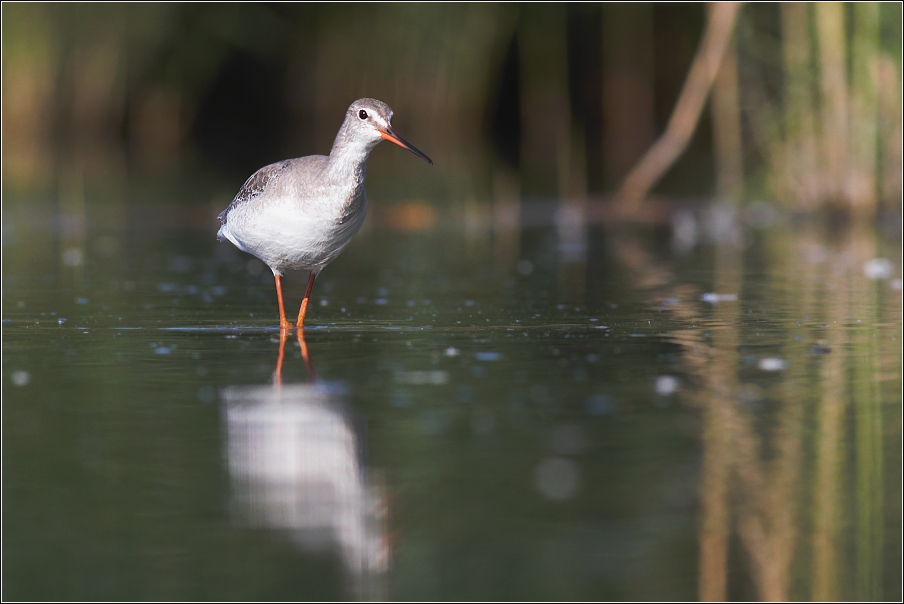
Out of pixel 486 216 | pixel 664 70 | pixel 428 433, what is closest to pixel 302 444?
pixel 428 433

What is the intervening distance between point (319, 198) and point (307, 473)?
3063mm

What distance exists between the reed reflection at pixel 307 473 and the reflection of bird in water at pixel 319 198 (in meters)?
1.73

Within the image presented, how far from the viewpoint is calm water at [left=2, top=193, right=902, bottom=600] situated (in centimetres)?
363

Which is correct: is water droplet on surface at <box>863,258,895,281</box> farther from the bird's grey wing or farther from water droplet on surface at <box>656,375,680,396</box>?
the bird's grey wing

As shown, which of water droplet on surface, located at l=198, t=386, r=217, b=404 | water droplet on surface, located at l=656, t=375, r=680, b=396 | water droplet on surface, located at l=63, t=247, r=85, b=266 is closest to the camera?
water droplet on surface, located at l=198, t=386, r=217, b=404

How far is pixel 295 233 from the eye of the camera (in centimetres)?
746

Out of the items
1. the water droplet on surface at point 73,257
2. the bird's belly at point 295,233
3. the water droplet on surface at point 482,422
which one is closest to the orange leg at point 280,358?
the bird's belly at point 295,233

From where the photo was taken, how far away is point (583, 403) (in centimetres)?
546

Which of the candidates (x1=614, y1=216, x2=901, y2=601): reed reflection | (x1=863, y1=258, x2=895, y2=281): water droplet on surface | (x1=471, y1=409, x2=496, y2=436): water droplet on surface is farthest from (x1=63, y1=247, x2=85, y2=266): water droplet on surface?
(x1=471, y1=409, x2=496, y2=436): water droplet on surface

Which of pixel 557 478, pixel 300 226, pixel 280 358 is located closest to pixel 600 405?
pixel 557 478

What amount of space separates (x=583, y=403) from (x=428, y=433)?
29.3 inches

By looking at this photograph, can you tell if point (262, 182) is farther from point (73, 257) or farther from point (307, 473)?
point (73, 257)

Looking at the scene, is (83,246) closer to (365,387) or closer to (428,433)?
(365,387)

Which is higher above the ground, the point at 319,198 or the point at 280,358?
the point at 319,198
